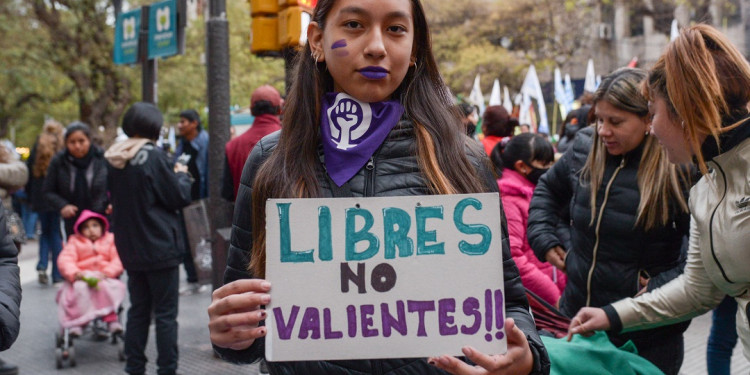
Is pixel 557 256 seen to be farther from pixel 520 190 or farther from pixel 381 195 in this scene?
pixel 381 195

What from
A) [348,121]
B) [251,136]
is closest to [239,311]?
[348,121]

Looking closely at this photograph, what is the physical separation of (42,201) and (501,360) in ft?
29.9

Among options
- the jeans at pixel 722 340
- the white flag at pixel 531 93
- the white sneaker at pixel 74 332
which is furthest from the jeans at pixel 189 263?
the white flag at pixel 531 93

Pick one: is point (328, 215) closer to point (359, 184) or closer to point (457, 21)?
point (359, 184)

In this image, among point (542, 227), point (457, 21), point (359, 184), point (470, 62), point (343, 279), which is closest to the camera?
point (343, 279)

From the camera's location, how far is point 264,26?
7.27 m

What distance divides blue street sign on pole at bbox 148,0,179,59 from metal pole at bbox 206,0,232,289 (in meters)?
1.39

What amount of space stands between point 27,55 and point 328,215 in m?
24.1

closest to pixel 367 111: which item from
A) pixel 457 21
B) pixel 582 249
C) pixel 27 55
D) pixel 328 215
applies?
pixel 328 215

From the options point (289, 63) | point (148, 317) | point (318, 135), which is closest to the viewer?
point (318, 135)

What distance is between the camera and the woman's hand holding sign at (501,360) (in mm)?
1639

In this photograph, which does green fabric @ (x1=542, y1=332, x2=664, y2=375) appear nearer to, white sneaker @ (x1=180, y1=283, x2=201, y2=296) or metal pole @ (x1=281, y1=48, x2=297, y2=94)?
metal pole @ (x1=281, y1=48, x2=297, y2=94)

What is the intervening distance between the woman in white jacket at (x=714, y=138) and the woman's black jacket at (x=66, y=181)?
7.00 meters

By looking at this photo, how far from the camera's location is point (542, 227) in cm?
392
